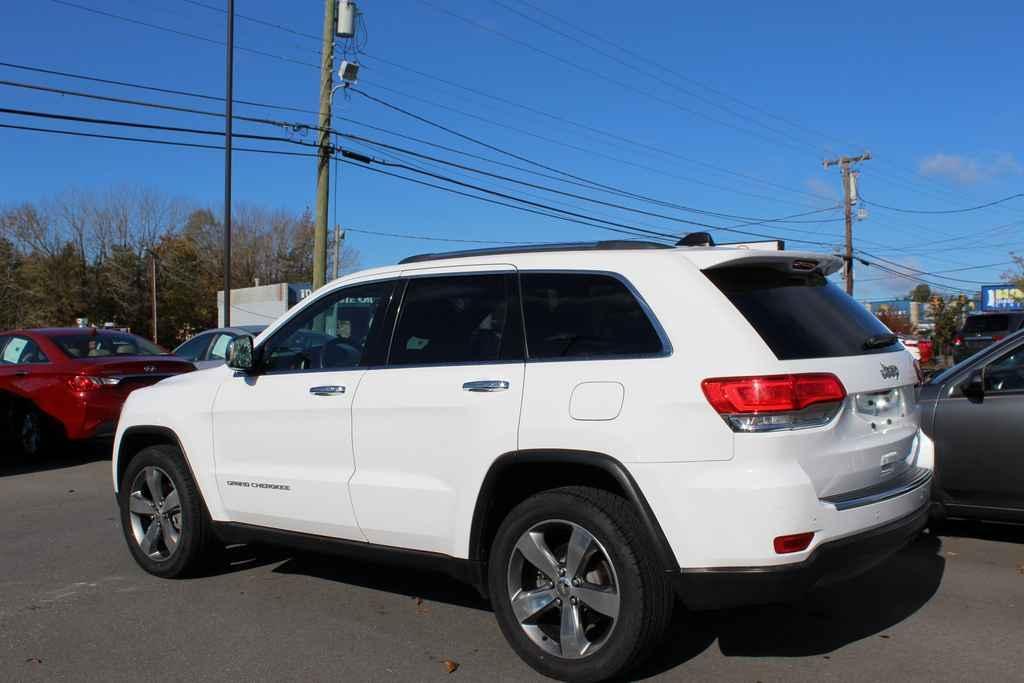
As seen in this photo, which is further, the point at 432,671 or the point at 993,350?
the point at 993,350

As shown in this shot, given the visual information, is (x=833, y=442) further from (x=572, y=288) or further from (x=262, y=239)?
(x=262, y=239)

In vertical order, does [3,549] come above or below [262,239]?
below

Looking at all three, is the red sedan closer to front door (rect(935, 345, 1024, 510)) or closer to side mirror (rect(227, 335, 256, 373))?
side mirror (rect(227, 335, 256, 373))

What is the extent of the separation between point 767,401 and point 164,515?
13.0ft

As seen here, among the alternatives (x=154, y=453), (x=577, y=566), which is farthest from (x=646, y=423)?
(x=154, y=453)

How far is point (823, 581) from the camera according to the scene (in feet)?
12.2

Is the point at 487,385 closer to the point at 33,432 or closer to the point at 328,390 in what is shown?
the point at 328,390

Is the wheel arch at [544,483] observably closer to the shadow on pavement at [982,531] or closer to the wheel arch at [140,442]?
the wheel arch at [140,442]

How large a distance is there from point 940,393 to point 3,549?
6.75m

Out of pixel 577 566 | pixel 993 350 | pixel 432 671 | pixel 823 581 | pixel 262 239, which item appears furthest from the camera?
pixel 262 239

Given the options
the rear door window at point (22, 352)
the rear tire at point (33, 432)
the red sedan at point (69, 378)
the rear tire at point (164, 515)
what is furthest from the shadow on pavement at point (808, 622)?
A: the rear door window at point (22, 352)

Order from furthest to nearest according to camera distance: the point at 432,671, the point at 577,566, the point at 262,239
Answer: the point at 262,239, the point at 432,671, the point at 577,566

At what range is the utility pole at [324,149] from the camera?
20.4 metres

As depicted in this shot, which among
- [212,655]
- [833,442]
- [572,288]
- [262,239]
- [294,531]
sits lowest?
[212,655]
